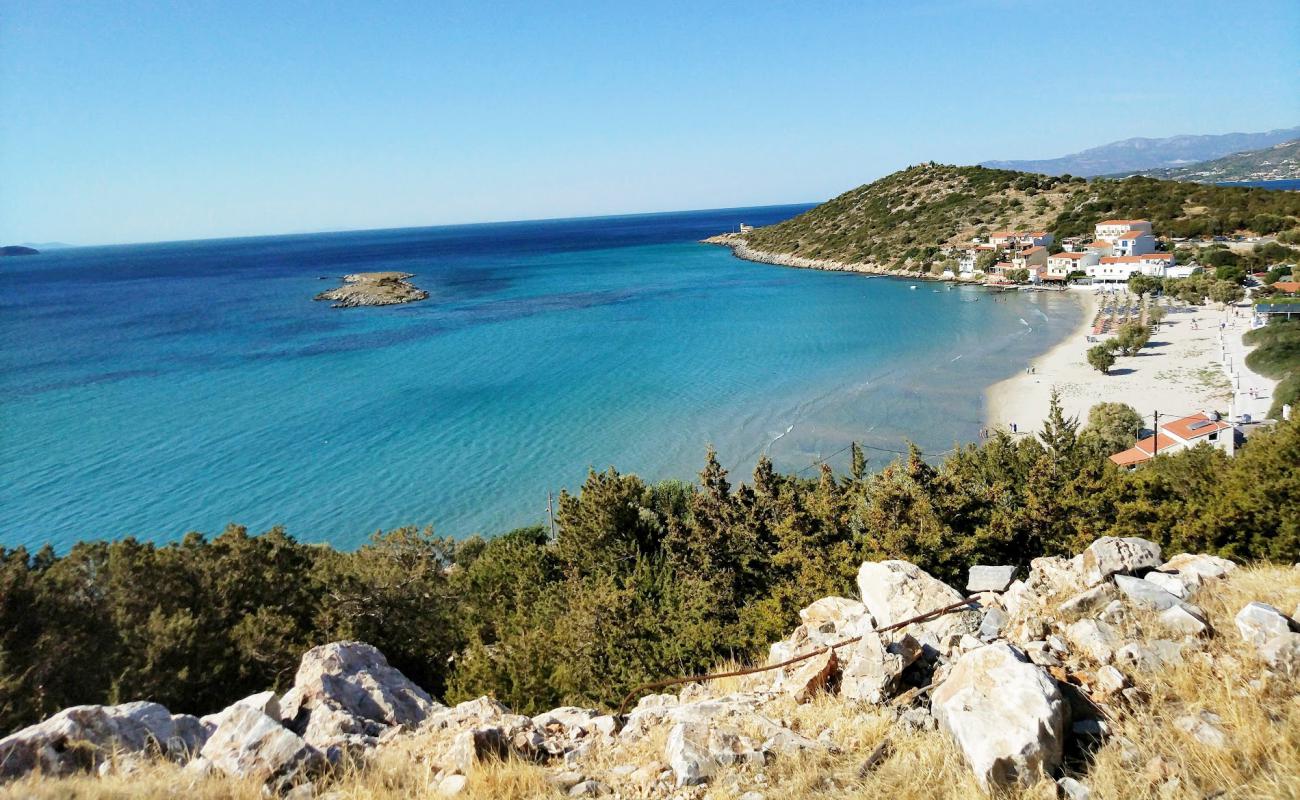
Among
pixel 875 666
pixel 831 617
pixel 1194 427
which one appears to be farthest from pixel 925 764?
pixel 1194 427

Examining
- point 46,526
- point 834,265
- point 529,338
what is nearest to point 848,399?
point 529,338

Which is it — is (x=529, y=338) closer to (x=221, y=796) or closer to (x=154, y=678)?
(x=154, y=678)

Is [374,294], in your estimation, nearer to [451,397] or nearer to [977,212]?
[451,397]

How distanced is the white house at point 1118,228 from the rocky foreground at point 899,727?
307ft

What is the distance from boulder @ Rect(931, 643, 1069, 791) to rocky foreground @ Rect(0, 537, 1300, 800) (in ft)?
0.05

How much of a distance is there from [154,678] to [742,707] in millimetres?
10222

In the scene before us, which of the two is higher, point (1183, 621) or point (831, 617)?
point (1183, 621)

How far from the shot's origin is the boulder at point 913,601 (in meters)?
7.85

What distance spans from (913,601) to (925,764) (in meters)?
3.68

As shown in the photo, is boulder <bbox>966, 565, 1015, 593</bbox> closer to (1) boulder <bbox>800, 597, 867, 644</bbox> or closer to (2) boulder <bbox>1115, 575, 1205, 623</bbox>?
(1) boulder <bbox>800, 597, 867, 644</bbox>

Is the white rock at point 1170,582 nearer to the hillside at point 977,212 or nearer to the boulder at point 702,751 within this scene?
the boulder at point 702,751

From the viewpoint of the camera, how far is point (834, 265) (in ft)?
380

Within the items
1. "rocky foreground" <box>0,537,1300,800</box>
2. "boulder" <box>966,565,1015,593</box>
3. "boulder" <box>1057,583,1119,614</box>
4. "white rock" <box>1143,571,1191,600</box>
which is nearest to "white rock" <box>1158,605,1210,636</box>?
"rocky foreground" <box>0,537,1300,800</box>

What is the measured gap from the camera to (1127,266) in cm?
7600
